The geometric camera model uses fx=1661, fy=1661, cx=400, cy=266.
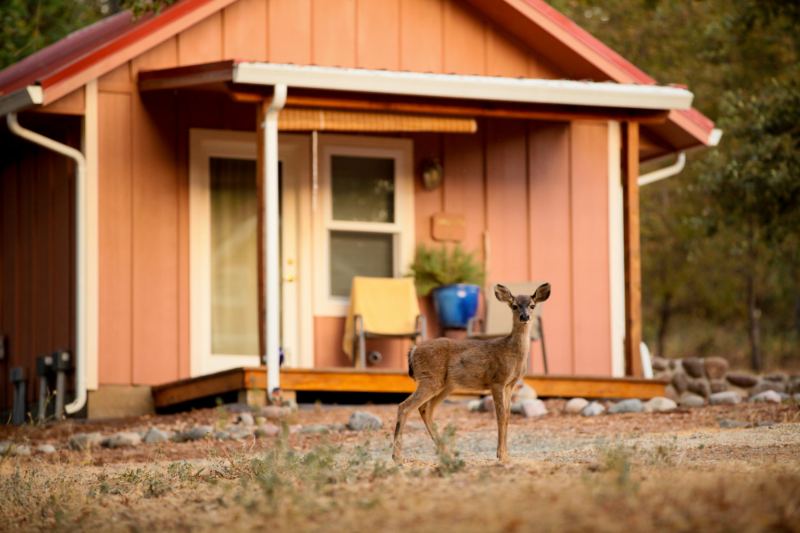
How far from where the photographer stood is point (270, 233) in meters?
14.6

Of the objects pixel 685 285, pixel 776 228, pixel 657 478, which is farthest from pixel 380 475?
pixel 685 285

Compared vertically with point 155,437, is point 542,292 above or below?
above

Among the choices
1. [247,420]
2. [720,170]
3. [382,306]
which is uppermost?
[720,170]

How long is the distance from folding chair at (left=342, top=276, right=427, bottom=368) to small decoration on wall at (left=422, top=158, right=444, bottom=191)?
3.93 ft

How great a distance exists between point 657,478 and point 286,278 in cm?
856

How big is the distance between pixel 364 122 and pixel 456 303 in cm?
211

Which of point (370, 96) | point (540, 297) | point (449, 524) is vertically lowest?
point (449, 524)

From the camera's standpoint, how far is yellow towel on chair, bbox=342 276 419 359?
51.9 ft

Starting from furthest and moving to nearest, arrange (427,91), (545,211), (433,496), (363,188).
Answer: (545,211) → (363,188) → (427,91) → (433,496)

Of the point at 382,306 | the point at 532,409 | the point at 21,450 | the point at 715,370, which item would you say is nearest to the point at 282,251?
the point at 382,306

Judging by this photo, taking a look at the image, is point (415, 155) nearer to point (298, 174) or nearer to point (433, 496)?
point (298, 174)

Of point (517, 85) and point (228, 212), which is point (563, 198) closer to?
point (517, 85)

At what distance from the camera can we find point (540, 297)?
9.93m

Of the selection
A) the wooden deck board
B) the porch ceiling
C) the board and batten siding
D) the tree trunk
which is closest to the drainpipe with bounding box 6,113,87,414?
the board and batten siding
